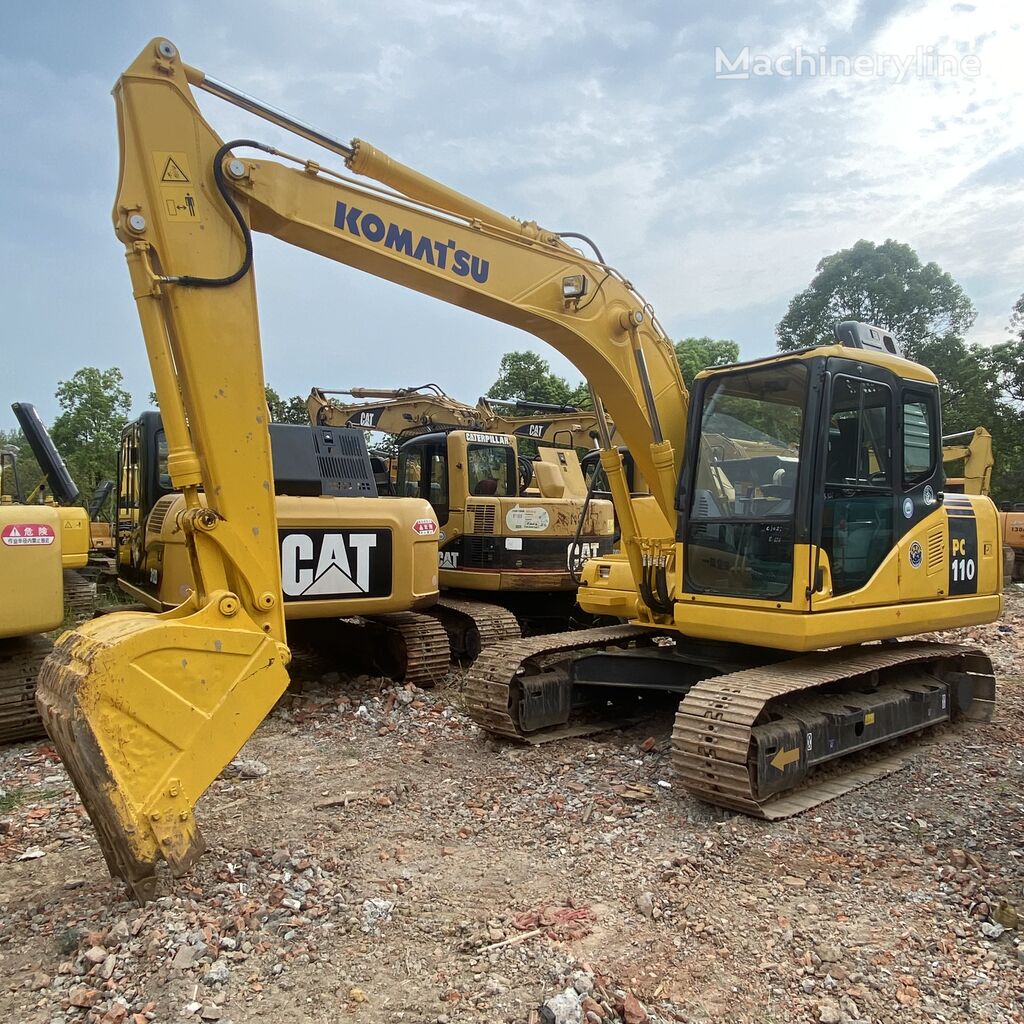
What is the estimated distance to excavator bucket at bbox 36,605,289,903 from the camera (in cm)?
322

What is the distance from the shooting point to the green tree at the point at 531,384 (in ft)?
98.4

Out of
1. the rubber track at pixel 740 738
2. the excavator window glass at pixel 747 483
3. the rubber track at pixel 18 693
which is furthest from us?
the rubber track at pixel 18 693

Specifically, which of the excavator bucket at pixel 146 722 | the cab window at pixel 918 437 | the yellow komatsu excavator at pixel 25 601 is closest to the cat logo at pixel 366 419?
the yellow komatsu excavator at pixel 25 601

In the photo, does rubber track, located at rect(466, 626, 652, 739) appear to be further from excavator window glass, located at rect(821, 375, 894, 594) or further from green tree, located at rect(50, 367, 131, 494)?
green tree, located at rect(50, 367, 131, 494)

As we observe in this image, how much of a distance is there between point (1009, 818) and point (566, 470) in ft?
21.4

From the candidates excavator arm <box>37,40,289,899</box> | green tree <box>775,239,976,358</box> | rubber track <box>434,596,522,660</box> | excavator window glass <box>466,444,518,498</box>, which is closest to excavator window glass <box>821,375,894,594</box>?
excavator arm <box>37,40,289,899</box>

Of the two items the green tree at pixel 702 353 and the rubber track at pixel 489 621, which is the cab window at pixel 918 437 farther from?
the green tree at pixel 702 353

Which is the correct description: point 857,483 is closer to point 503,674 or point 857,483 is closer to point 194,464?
point 503,674

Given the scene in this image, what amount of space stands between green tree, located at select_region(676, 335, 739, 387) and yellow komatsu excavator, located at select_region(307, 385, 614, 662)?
20818 mm

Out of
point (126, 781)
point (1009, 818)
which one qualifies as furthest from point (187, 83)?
point (1009, 818)

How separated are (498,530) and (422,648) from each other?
202cm

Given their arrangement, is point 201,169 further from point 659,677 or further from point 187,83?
point 659,677

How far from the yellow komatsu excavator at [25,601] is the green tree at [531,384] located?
953 inches

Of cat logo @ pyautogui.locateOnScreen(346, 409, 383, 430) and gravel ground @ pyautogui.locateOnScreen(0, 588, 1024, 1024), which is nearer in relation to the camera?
gravel ground @ pyautogui.locateOnScreen(0, 588, 1024, 1024)
